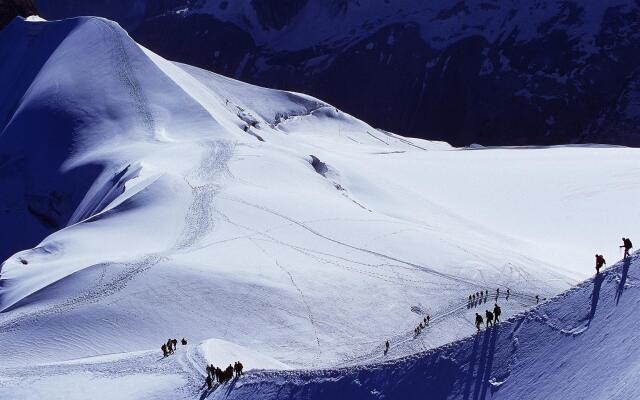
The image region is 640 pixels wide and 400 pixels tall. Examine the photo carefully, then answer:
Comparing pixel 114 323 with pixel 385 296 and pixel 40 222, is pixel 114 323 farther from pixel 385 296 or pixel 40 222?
pixel 40 222

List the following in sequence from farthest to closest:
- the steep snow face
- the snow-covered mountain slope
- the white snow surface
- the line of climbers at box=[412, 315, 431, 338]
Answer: the line of climbers at box=[412, 315, 431, 338] < the white snow surface < the steep snow face < the snow-covered mountain slope

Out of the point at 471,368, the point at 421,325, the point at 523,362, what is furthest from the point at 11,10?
the point at 523,362

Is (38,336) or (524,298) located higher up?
(524,298)

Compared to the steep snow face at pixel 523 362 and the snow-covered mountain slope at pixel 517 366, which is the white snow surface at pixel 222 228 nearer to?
the snow-covered mountain slope at pixel 517 366

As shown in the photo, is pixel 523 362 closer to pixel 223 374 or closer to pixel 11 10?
pixel 223 374

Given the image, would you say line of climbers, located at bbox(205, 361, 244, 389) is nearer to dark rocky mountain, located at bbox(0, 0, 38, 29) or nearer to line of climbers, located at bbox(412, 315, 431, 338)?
line of climbers, located at bbox(412, 315, 431, 338)

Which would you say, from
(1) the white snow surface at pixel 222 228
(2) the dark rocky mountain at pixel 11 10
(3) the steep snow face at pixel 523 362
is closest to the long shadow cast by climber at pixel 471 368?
(3) the steep snow face at pixel 523 362

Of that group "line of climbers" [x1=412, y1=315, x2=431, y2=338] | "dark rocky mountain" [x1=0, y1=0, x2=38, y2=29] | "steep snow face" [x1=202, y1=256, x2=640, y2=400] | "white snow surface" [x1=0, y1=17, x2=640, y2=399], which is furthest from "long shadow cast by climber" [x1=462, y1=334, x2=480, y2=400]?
"dark rocky mountain" [x1=0, y1=0, x2=38, y2=29]

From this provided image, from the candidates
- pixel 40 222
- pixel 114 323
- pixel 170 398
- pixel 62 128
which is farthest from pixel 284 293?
pixel 62 128
